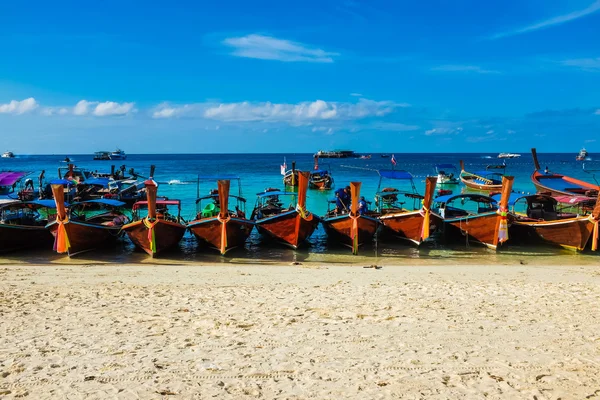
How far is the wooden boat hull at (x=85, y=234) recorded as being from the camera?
15.6 m

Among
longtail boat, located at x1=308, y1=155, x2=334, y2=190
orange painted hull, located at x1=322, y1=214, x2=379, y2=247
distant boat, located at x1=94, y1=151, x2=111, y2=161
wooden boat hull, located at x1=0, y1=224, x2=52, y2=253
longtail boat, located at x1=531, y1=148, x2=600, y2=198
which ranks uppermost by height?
distant boat, located at x1=94, y1=151, x2=111, y2=161

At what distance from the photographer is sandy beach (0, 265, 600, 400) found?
17.1 feet

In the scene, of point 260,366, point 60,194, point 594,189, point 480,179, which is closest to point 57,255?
point 60,194

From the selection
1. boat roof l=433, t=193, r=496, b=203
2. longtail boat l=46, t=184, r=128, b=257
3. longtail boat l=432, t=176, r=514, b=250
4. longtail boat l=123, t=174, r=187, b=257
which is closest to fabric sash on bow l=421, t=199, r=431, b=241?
longtail boat l=432, t=176, r=514, b=250

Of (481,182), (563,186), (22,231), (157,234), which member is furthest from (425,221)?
(481,182)

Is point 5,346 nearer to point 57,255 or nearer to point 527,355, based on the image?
point 527,355

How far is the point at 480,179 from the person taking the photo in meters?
45.4

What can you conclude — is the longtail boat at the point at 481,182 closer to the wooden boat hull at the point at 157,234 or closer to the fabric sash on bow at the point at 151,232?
the wooden boat hull at the point at 157,234

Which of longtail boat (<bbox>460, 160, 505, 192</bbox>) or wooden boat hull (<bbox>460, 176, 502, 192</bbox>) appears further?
longtail boat (<bbox>460, 160, 505, 192</bbox>)

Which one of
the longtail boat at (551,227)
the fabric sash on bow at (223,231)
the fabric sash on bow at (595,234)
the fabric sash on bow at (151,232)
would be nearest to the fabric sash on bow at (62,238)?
the fabric sash on bow at (151,232)

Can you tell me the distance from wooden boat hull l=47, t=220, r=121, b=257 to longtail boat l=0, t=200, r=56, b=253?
653 mm

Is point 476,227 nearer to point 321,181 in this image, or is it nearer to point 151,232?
point 151,232

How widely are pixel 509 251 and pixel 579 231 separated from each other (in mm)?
2459

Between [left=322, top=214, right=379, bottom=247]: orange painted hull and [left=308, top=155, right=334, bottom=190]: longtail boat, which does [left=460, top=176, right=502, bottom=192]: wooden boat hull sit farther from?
[left=322, top=214, right=379, bottom=247]: orange painted hull
